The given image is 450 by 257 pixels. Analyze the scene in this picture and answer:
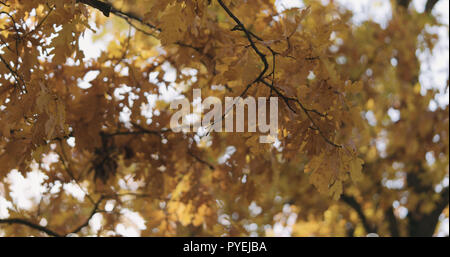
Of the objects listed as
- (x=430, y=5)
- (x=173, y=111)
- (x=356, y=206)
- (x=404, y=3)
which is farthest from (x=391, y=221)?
(x=173, y=111)

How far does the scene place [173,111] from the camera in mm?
3184

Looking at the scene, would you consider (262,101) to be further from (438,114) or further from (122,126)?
(438,114)

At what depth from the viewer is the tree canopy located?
6.83 ft

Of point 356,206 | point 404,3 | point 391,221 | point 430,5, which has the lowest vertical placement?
point 391,221

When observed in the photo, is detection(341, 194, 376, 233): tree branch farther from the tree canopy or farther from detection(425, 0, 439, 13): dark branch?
detection(425, 0, 439, 13): dark branch

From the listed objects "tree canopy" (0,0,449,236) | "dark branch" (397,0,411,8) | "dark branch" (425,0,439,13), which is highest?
"dark branch" (397,0,411,8)

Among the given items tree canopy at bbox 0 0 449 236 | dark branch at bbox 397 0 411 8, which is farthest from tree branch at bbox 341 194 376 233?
dark branch at bbox 397 0 411 8

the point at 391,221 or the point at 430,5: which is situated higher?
the point at 430,5

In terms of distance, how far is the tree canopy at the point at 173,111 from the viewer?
6.83 feet

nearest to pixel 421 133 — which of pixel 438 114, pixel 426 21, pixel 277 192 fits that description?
pixel 438 114

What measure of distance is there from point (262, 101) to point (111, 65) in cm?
131

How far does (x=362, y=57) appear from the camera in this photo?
6078 mm

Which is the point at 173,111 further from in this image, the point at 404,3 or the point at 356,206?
the point at 404,3
